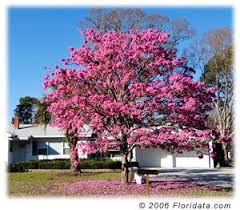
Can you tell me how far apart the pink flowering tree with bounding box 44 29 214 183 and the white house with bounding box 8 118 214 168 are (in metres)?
18.2

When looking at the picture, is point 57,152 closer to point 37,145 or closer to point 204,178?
point 37,145

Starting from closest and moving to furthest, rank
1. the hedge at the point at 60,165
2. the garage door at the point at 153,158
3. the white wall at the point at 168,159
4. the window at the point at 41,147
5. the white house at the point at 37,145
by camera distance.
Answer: the hedge at the point at 60,165, the white wall at the point at 168,159, the garage door at the point at 153,158, the white house at the point at 37,145, the window at the point at 41,147

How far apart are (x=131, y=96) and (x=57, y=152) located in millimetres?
20436

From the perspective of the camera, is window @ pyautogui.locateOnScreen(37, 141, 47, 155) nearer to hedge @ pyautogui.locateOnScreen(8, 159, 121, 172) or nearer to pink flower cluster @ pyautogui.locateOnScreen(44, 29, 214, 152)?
hedge @ pyautogui.locateOnScreen(8, 159, 121, 172)

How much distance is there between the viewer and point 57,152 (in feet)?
116

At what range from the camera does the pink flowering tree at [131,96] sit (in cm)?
1555

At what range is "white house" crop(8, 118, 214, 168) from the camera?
3467 cm

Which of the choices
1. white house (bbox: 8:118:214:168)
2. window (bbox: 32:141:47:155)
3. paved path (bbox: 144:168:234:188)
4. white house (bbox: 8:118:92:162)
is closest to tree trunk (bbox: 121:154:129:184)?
paved path (bbox: 144:168:234:188)

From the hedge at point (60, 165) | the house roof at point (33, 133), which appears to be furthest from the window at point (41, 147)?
the hedge at point (60, 165)

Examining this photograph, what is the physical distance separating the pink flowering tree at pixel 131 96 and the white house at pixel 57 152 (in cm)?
1819

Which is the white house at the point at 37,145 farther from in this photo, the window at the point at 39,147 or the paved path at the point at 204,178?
the paved path at the point at 204,178

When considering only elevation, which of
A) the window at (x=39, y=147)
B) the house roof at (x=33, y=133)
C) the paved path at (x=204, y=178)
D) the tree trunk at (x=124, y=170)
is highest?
the house roof at (x=33, y=133)
